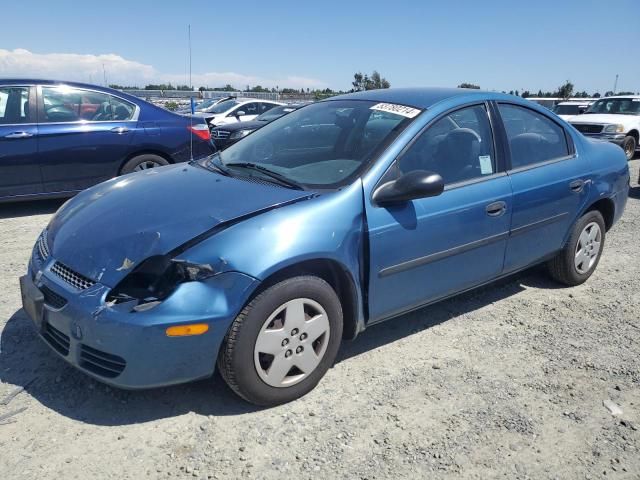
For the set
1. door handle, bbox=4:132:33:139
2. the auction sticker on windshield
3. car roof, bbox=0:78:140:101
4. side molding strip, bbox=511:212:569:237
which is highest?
car roof, bbox=0:78:140:101

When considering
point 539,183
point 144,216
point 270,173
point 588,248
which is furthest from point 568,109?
point 144,216

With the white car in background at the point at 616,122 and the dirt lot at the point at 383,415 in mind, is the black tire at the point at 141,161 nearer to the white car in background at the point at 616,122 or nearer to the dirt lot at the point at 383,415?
the dirt lot at the point at 383,415

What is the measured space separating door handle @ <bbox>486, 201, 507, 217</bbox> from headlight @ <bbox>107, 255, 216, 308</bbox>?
1846 mm

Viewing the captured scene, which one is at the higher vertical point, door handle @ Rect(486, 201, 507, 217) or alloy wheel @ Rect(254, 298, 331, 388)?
door handle @ Rect(486, 201, 507, 217)

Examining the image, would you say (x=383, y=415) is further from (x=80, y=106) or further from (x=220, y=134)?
(x=220, y=134)

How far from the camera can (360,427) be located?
8.50ft

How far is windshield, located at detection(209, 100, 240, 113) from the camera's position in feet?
51.2

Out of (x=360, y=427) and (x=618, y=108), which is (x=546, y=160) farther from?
(x=618, y=108)

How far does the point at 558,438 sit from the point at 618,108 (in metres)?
12.9

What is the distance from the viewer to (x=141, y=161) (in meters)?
6.46

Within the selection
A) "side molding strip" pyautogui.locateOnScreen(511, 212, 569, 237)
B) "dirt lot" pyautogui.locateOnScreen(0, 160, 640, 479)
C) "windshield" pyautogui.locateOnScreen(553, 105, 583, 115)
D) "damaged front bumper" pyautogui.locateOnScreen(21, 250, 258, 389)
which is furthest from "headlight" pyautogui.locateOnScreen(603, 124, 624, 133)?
"damaged front bumper" pyautogui.locateOnScreen(21, 250, 258, 389)

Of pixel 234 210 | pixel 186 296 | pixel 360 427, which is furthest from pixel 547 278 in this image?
pixel 186 296

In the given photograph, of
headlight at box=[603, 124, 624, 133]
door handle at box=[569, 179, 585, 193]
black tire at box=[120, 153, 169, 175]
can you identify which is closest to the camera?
door handle at box=[569, 179, 585, 193]

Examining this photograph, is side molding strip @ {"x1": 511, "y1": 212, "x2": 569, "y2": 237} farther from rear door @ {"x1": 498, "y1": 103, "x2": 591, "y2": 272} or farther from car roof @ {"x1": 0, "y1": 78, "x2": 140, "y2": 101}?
car roof @ {"x1": 0, "y1": 78, "x2": 140, "y2": 101}
